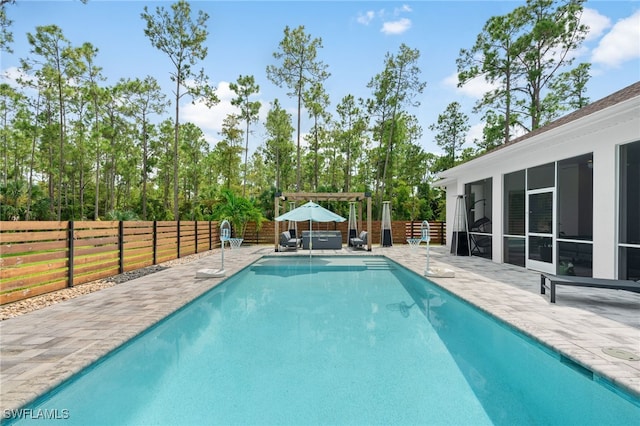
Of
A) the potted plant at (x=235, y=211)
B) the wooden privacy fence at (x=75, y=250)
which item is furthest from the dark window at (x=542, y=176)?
the potted plant at (x=235, y=211)

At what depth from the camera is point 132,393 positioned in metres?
3.01

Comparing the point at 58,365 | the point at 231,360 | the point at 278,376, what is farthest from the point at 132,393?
the point at 278,376

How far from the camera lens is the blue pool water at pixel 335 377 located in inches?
106

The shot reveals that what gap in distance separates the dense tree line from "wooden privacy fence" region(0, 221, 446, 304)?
6837mm

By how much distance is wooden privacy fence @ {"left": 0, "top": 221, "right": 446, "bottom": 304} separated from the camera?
17.3 ft

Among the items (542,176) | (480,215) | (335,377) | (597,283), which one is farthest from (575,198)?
(335,377)

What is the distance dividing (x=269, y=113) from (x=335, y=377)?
23.9 metres

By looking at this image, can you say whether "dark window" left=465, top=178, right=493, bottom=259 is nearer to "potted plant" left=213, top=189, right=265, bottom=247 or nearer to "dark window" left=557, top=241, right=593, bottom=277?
"dark window" left=557, top=241, right=593, bottom=277

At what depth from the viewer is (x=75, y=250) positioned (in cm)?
675

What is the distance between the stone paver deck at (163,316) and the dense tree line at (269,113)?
10.0 meters

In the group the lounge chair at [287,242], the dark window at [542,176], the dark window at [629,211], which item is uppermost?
the dark window at [542,176]

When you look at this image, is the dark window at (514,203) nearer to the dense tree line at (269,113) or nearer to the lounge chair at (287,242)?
the lounge chair at (287,242)

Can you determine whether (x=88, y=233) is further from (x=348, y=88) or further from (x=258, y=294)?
(x=348, y=88)

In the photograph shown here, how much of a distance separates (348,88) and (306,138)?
4.90 m
